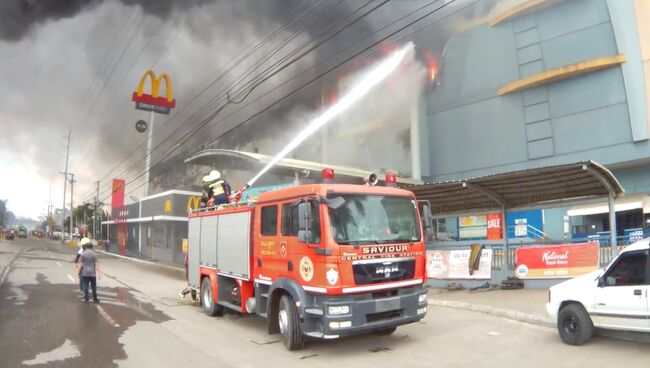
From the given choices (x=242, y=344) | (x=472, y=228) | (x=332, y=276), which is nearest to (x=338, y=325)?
(x=332, y=276)

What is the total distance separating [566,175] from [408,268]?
6.64m

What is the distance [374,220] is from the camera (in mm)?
7227

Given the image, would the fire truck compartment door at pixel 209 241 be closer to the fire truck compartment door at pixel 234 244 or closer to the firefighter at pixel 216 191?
the fire truck compartment door at pixel 234 244

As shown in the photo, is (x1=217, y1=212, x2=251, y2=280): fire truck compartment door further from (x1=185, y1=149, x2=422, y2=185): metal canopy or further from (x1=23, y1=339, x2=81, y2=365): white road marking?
(x1=185, y1=149, x2=422, y2=185): metal canopy

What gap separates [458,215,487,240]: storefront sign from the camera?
2352cm

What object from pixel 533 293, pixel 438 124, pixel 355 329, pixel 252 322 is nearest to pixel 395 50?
pixel 438 124

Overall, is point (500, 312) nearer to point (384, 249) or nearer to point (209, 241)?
point (384, 249)

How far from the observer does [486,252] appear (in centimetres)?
1371

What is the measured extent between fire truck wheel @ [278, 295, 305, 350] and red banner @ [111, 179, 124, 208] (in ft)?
139

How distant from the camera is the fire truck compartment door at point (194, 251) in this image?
11156 millimetres

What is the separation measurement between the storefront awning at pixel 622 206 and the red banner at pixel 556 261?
1194cm

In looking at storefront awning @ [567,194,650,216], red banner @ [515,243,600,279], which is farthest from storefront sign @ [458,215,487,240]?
red banner @ [515,243,600,279]

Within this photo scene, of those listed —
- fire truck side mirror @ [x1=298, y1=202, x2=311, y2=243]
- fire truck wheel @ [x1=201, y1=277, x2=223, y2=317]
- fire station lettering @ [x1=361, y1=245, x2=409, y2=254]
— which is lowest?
fire truck wheel @ [x1=201, y1=277, x2=223, y2=317]

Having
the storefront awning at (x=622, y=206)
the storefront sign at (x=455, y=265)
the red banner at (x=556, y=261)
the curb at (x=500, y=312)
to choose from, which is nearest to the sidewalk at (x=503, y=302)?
the curb at (x=500, y=312)
